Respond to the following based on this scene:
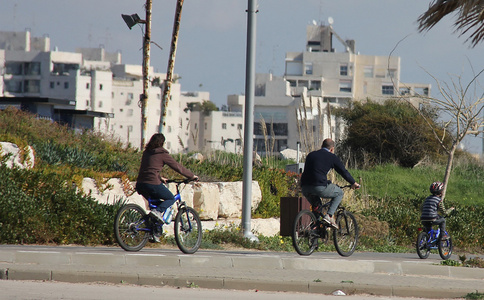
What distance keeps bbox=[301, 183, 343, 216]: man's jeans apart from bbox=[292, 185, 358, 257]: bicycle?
11 cm

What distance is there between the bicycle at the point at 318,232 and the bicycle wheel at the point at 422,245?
1.84 metres

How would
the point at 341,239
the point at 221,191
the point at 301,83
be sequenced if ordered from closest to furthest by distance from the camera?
the point at 341,239, the point at 221,191, the point at 301,83

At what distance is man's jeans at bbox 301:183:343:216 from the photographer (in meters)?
12.8

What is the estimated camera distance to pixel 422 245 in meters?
14.9

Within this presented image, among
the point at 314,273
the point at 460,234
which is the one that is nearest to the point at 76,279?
the point at 314,273

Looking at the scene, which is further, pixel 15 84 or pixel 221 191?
pixel 15 84

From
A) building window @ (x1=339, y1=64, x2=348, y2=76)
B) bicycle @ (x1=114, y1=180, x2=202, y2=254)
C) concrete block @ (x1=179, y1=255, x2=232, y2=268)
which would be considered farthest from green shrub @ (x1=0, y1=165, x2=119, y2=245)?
building window @ (x1=339, y1=64, x2=348, y2=76)

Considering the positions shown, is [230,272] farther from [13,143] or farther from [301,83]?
[301,83]

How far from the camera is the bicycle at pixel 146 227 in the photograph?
1162 centimetres

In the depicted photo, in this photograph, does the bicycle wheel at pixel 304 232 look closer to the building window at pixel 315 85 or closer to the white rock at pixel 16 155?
the white rock at pixel 16 155

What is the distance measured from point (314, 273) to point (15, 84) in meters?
135

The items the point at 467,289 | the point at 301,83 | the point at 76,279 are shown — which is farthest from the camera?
the point at 301,83

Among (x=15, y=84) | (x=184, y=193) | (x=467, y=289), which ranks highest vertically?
(x=15, y=84)

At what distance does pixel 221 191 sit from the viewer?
17875 millimetres
